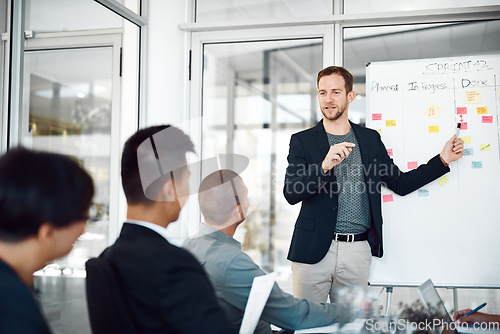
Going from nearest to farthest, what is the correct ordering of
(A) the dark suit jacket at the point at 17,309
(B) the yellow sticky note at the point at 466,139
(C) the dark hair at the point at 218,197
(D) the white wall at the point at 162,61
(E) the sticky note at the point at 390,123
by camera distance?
(A) the dark suit jacket at the point at 17,309 → (C) the dark hair at the point at 218,197 → (B) the yellow sticky note at the point at 466,139 → (E) the sticky note at the point at 390,123 → (D) the white wall at the point at 162,61

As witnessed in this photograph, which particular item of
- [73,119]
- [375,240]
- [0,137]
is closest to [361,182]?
[375,240]

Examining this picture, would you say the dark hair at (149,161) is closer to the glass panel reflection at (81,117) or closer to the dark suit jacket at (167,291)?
the dark suit jacket at (167,291)

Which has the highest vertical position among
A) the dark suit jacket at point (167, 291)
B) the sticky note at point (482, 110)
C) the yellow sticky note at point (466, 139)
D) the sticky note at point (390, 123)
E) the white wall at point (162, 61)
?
the white wall at point (162, 61)

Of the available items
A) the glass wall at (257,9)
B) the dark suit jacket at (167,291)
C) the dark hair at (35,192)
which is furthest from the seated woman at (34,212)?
the glass wall at (257,9)

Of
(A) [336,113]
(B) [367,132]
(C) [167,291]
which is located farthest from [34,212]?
(B) [367,132]

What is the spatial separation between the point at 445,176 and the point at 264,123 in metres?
3.40

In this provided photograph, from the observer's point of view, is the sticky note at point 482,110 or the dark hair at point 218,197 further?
the sticky note at point 482,110

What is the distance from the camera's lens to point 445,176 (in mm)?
2787

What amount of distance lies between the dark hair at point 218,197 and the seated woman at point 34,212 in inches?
30.4

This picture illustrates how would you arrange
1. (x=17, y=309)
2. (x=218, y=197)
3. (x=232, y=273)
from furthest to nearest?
(x=218, y=197) → (x=232, y=273) → (x=17, y=309)

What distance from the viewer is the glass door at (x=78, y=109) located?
9.71 feet

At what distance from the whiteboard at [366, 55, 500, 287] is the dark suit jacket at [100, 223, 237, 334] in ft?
6.69

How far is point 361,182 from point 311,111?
3.15m

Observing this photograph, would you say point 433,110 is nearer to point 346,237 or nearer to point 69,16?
point 346,237
